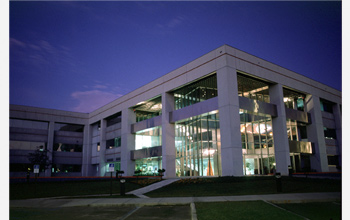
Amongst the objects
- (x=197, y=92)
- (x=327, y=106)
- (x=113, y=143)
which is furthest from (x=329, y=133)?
(x=113, y=143)

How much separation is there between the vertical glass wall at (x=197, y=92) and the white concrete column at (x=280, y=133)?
298 inches

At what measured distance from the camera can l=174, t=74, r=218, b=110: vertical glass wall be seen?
3325 cm

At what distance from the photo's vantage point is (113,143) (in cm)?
5081

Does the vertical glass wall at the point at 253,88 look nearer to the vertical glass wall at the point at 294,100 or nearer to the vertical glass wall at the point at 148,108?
the vertical glass wall at the point at 294,100

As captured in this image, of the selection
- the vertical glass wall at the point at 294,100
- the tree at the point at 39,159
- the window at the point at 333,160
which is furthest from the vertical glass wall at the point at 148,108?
the window at the point at 333,160

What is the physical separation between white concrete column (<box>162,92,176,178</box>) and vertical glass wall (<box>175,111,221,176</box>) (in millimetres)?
770

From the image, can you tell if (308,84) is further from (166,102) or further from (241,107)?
(166,102)

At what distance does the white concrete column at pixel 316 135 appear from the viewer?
3703 cm

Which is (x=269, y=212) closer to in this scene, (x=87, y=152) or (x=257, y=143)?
(x=257, y=143)

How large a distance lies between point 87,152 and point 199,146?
107 feet

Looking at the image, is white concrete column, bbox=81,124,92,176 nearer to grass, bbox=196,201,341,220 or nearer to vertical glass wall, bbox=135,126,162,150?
vertical glass wall, bbox=135,126,162,150

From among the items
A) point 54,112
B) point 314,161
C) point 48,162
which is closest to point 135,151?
point 48,162
